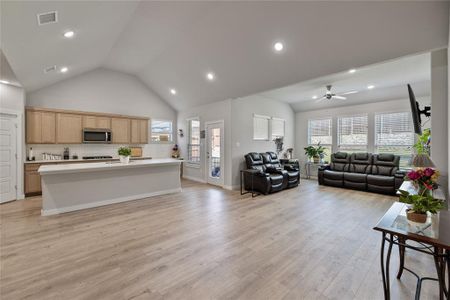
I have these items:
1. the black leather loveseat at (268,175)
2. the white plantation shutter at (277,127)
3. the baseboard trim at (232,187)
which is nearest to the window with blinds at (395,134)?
the black leather loveseat at (268,175)

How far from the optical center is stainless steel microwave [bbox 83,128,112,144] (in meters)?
6.19

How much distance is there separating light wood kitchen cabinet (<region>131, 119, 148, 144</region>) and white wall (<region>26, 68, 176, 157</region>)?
0.35m

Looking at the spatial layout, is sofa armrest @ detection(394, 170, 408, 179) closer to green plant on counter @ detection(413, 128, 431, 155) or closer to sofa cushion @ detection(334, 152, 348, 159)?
green plant on counter @ detection(413, 128, 431, 155)

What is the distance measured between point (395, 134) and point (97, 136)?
921cm

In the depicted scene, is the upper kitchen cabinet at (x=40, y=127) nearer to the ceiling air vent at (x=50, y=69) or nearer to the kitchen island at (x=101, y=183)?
the ceiling air vent at (x=50, y=69)

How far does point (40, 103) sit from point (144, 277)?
6185 millimetres

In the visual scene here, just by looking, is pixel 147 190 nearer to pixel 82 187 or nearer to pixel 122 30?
pixel 82 187

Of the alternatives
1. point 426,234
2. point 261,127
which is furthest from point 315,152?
point 426,234

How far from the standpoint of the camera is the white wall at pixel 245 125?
20.6ft

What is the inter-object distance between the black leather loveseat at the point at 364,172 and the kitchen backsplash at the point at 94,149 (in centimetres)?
585

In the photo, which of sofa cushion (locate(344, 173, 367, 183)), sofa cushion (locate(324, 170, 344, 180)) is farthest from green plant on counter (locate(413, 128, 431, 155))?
sofa cushion (locate(324, 170, 344, 180))

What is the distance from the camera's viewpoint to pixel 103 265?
7.74 feet

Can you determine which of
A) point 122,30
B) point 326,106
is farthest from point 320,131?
point 122,30

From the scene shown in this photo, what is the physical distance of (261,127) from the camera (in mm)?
7180
